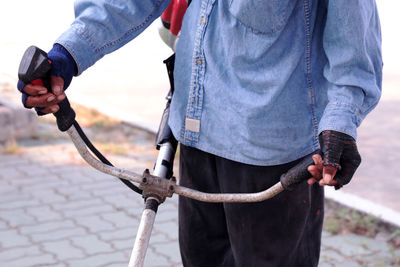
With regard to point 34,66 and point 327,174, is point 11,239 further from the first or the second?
point 327,174

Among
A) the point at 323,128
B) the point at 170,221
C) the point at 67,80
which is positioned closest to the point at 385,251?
the point at 170,221

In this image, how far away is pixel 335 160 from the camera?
176 centimetres

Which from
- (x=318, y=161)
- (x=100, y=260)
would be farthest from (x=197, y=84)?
(x=100, y=260)

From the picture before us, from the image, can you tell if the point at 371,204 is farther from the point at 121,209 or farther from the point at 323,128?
the point at 323,128

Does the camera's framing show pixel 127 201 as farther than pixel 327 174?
Yes

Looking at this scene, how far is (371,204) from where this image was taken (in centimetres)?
441

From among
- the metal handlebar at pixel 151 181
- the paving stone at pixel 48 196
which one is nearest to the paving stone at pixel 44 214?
the paving stone at pixel 48 196

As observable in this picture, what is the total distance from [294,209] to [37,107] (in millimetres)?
879

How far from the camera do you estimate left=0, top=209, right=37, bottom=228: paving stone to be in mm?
4312

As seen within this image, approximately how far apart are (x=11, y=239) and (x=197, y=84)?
92.4 inches

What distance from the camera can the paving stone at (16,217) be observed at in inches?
170

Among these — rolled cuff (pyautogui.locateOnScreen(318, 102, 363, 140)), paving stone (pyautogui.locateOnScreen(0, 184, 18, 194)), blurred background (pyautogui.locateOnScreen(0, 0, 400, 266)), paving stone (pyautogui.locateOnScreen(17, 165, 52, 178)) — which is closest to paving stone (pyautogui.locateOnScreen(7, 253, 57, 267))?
paving stone (pyautogui.locateOnScreen(0, 184, 18, 194))

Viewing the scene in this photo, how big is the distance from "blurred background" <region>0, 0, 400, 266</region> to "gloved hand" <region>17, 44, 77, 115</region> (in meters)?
1.05

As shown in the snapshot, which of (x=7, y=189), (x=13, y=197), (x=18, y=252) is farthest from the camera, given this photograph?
(x=7, y=189)
